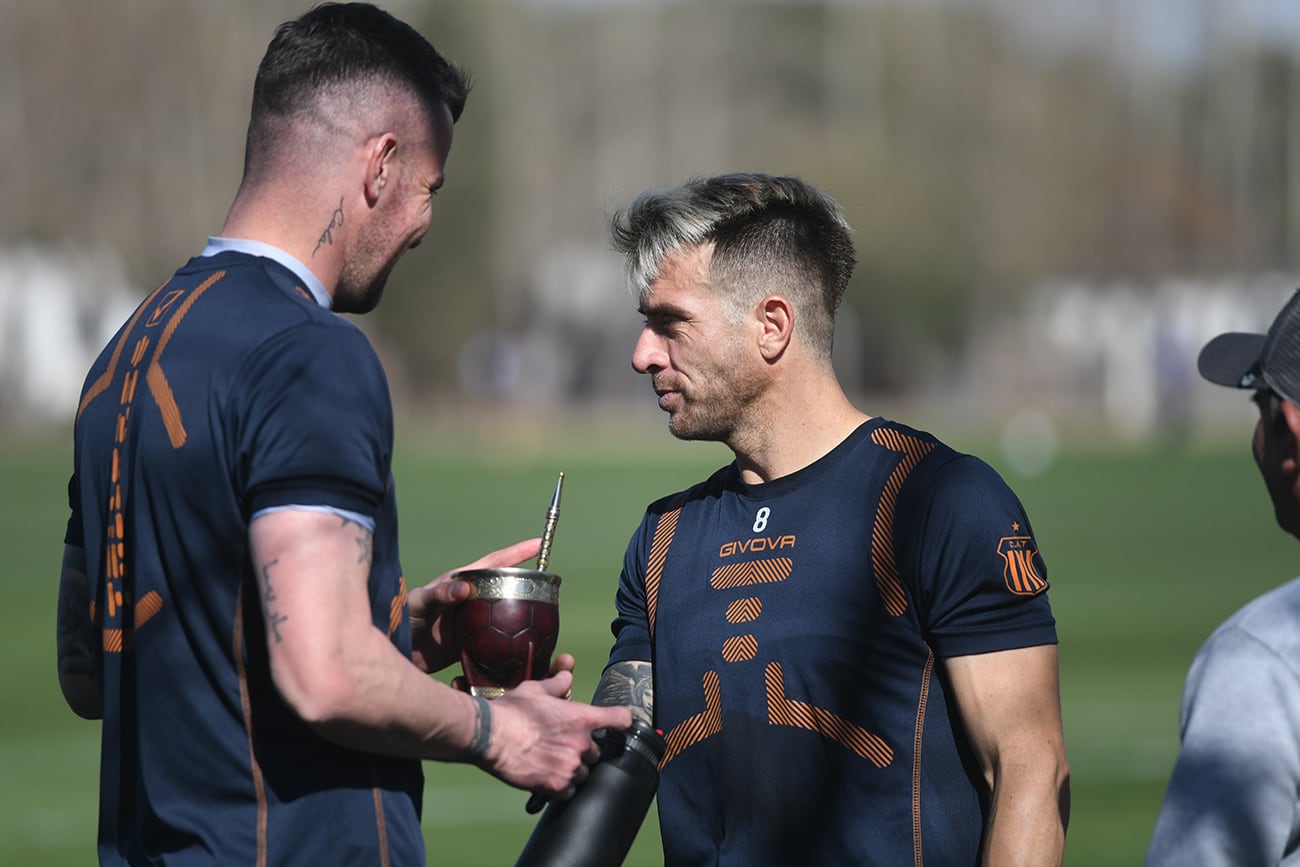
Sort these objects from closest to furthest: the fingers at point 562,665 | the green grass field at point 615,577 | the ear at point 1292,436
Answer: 1. the ear at point 1292,436
2. the fingers at point 562,665
3. the green grass field at point 615,577

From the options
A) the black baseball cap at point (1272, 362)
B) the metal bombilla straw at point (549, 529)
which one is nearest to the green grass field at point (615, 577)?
the metal bombilla straw at point (549, 529)

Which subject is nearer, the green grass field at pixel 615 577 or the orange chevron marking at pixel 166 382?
the orange chevron marking at pixel 166 382

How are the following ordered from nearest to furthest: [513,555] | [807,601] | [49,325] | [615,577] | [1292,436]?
[1292,436] < [807,601] < [513,555] < [615,577] < [49,325]

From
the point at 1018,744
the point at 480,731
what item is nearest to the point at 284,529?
the point at 480,731

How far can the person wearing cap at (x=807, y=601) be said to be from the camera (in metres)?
3.56

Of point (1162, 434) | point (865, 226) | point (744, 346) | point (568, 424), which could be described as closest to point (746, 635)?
point (744, 346)

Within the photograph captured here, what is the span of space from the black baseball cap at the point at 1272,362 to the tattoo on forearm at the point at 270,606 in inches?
72.3

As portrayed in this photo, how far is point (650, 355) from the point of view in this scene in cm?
413

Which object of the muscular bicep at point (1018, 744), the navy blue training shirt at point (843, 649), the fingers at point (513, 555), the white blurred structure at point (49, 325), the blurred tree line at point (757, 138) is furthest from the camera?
the blurred tree line at point (757, 138)

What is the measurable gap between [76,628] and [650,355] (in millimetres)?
1505

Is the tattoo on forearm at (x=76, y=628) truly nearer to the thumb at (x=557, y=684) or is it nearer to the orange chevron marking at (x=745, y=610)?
the thumb at (x=557, y=684)

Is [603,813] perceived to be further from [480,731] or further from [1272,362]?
[1272,362]

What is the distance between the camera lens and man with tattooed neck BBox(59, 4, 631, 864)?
300 cm

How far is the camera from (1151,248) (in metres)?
77.9
